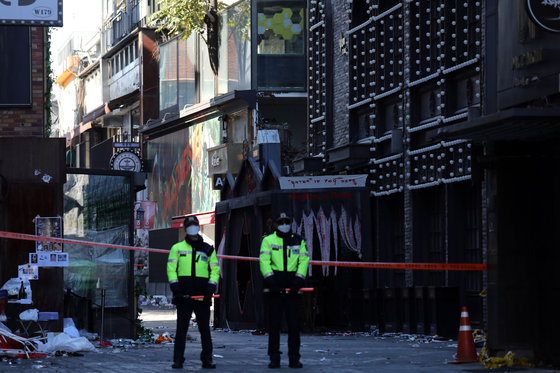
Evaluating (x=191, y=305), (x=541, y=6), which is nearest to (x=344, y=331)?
(x=191, y=305)

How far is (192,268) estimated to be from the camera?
16281mm

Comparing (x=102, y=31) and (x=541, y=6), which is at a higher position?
(x=102, y=31)

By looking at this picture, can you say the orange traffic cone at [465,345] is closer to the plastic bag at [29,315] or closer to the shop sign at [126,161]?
the plastic bag at [29,315]

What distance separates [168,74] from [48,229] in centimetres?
A: 3239

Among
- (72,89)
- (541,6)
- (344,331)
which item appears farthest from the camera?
(72,89)

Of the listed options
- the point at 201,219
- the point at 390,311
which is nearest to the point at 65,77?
the point at 201,219

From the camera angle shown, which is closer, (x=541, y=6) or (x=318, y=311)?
(x=541, y=6)

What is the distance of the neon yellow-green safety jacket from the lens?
16281 mm

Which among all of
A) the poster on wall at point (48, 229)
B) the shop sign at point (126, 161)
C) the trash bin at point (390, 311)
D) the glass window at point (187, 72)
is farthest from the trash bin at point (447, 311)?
the shop sign at point (126, 161)

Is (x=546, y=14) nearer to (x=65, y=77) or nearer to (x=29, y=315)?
(x=29, y=315)

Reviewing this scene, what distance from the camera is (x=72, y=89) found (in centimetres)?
8262

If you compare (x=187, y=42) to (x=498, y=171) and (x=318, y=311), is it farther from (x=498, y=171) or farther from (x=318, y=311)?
(x=498, y=171)

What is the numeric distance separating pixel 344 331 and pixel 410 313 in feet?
9.66

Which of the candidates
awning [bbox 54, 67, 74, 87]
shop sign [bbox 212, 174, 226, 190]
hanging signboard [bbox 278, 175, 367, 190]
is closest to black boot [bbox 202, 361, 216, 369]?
hanging signboard [bbox 278, 175, 367, 190]
